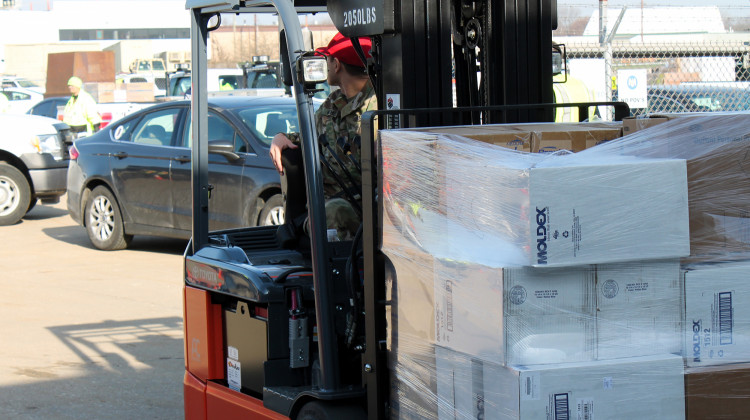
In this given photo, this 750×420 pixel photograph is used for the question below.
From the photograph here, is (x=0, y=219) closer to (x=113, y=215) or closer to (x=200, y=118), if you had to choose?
(x=113, y=215)

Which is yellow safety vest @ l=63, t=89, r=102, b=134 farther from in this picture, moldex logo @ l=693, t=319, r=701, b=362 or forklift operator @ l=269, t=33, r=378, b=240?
moldex logo @ l=693, t=319, r=701, b=362

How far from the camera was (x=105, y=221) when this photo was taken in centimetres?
1185

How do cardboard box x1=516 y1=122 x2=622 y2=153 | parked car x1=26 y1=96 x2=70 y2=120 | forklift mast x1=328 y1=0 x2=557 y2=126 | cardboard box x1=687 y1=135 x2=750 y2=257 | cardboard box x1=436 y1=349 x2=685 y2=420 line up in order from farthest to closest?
parked car x1=26 y1=96 x2=70 y2=120, forklift mast x1=328 y1=0 x2=557 y2=126, cardboard box x1=516 y1=122 x2=622 y2=153, cardboard box x1=687 y1=135 x2=750 y2=257, cardboard box x1=436 y1=349 x2=685 y2=420

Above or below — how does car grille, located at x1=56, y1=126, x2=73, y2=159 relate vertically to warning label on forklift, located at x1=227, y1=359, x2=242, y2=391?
above

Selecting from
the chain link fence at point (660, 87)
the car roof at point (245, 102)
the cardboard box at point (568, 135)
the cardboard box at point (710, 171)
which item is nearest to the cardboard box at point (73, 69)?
the chain link fence at point (660, 87)

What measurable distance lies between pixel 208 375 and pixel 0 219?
1077cm

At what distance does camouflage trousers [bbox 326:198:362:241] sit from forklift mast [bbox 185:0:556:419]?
8.5 inches

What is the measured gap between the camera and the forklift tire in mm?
3816

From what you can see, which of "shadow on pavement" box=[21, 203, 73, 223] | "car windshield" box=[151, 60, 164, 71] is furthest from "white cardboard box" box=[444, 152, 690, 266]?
"car windshield" box=[151, 60, 164, 71]

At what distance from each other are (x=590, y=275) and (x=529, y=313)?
23 cm

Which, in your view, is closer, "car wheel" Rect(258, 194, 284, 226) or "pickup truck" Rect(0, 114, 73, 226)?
"car wheel" Rect(258, 194, 284, 226)

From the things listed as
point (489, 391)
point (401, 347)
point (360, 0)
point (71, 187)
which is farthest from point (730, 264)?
point (71, 187)

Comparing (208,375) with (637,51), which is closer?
(208,375)

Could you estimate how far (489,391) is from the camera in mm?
3043
